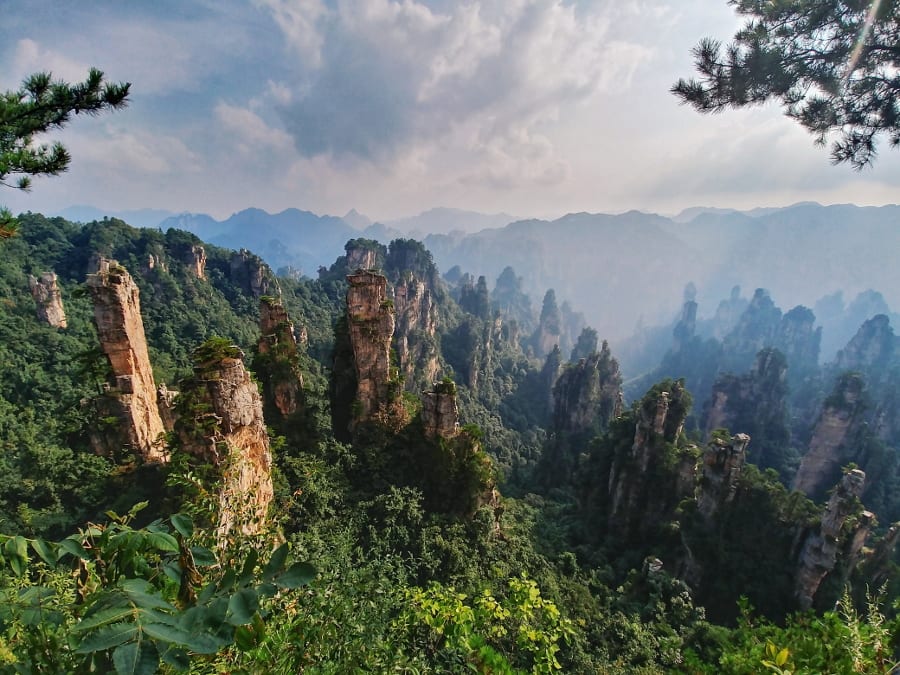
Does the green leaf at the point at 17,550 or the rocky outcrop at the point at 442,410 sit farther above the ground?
the green leaf at the point at 17,550

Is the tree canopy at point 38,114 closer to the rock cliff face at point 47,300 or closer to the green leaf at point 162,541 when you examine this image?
the green leaf at point 162,541

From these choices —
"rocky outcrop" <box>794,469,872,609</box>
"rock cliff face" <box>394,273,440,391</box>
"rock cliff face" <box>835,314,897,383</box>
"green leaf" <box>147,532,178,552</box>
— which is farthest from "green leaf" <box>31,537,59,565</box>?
"rock cliff face" <box>835,314,897,383</box>

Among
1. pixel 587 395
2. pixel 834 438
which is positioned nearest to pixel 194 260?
pixel 587 395

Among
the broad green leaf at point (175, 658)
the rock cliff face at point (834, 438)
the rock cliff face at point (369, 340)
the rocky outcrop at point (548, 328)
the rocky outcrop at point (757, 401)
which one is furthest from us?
the rocky outcrop at point (548, 328)

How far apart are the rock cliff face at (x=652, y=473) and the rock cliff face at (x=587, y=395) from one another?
23318 millimetres

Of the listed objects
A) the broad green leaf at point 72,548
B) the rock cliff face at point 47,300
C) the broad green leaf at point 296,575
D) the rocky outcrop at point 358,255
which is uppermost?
the rocky outcrop at point 358,255

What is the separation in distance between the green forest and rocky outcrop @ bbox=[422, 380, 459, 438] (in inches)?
5.1

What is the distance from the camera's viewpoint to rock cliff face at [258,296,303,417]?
68.6ft

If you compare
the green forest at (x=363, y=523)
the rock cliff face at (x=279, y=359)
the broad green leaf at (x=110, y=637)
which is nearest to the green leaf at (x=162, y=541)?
the green forest at (x=363, y=523)

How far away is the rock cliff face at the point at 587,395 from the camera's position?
2077 inches

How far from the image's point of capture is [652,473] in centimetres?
2772

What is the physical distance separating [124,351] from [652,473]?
3042 cm

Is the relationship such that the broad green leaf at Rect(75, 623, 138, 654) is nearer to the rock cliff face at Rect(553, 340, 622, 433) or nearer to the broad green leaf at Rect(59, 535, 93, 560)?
the broad green leaf at Rect(59, 535, 93, 560)

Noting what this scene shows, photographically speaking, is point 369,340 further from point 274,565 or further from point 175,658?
point 175,658
